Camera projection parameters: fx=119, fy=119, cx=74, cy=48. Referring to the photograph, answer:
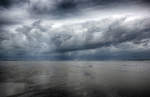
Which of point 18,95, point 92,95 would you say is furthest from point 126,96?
point 18,95

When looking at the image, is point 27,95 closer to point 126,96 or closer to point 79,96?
point 79,96

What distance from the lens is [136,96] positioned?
26234 mm

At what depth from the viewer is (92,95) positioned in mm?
27188

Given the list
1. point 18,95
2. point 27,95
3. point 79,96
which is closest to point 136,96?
point 79,96

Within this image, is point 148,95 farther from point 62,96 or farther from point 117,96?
point 62,96

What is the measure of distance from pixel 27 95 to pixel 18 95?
79.5 inches

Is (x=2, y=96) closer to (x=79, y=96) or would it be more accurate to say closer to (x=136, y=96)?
(x=79, y=96)

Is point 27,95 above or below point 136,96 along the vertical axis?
above

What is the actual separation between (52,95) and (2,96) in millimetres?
10867

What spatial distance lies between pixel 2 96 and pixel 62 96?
43.1 ft

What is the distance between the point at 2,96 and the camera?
26047mm

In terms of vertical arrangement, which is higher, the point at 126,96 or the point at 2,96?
the point at 2,96

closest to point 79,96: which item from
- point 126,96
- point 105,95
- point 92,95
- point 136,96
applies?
point 92,95

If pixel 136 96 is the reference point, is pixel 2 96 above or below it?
above
